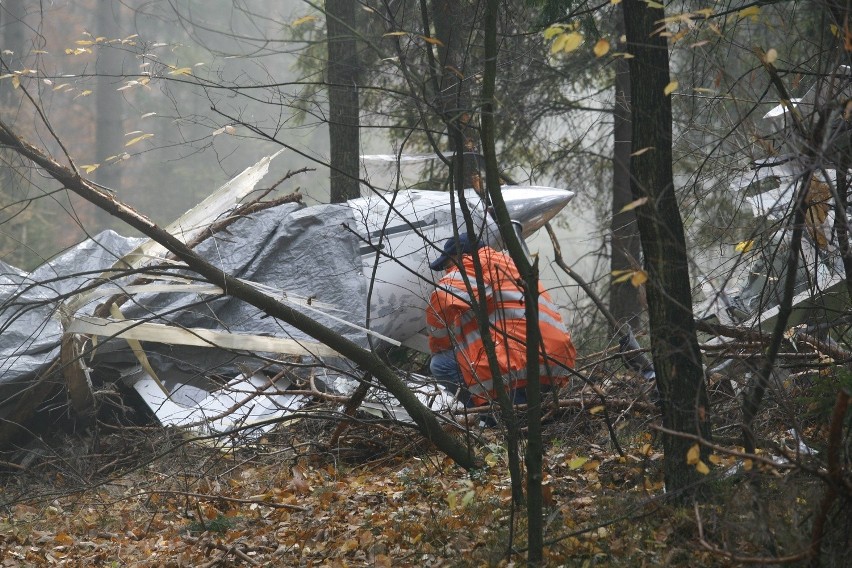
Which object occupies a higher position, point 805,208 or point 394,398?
point 805,208

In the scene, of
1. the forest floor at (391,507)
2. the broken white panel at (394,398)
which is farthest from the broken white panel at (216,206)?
the forest floor at (391,507)

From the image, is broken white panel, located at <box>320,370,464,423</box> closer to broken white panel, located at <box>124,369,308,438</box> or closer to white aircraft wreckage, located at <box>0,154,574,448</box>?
white aircraft wreckage, located at <box>0,154,574,448</box>

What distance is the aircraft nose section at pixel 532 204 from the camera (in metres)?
9.16

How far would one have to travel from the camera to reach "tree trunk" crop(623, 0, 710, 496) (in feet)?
12.6

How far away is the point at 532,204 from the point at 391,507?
4687 millimetres

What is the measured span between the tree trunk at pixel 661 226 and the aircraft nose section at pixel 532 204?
512 centimetres

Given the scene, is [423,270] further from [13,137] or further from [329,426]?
[13,137]

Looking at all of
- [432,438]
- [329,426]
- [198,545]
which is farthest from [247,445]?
[432,438]

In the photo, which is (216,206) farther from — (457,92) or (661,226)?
(661,226)

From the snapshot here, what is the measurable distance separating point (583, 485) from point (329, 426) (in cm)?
222

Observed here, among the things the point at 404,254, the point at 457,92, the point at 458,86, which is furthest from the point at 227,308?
the point at 457,92

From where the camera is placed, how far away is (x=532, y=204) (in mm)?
9227

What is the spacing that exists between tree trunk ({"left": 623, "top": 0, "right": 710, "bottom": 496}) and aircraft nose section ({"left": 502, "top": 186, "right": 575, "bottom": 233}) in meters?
5.12

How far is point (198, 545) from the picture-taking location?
199 inches
